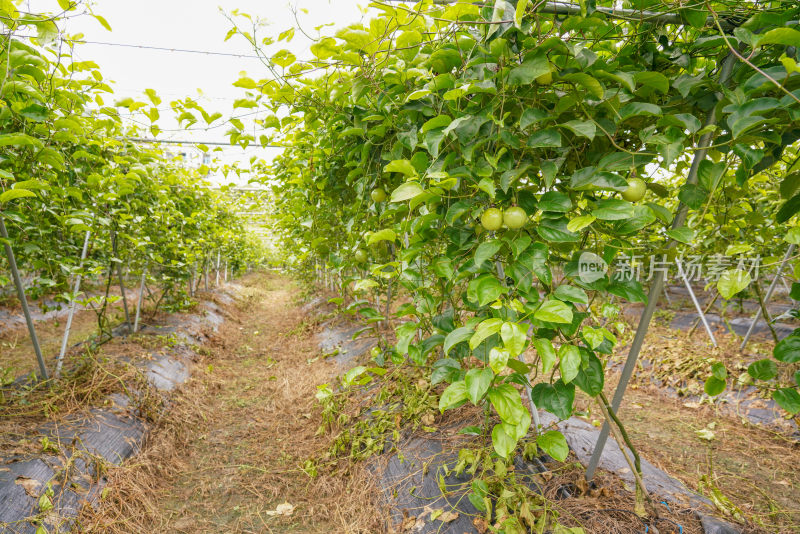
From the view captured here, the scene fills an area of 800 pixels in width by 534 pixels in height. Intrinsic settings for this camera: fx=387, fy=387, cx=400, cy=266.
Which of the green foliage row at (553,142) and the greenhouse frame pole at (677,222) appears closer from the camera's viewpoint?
the green foliage row at (553,142)

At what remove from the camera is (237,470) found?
241 centimetres

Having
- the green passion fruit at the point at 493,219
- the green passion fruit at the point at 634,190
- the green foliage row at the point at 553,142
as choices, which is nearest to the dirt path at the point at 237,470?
the green foliage row at the point at 553,142

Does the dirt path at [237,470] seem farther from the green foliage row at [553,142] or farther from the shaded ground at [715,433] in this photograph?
the shaded ground at [715,433]

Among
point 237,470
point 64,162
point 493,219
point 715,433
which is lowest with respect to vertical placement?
point 237,470

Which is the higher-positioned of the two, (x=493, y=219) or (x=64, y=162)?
(x=64, y=162)

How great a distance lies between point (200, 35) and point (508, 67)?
443 cm

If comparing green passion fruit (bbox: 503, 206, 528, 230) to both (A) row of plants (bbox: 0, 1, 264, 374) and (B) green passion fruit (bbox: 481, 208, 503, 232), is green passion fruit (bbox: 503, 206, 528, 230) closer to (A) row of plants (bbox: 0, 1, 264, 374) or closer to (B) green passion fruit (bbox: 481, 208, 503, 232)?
(B) green passion fruit (bbox: 481, 208, 503, 232)

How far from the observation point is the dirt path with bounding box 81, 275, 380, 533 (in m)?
1.90

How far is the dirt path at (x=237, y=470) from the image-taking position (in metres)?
1.90

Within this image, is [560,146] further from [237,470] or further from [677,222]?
[237,470]

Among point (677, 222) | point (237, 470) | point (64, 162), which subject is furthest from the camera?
point (237, 470)

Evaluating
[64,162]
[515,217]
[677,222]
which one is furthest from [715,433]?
[64,162]

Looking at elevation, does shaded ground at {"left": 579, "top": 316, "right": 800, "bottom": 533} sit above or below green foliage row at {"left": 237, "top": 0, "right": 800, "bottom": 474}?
below

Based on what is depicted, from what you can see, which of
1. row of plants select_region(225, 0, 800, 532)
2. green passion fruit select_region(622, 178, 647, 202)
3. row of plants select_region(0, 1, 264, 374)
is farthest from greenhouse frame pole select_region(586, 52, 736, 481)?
row of plants select_region(0, 1, 264, 374)
